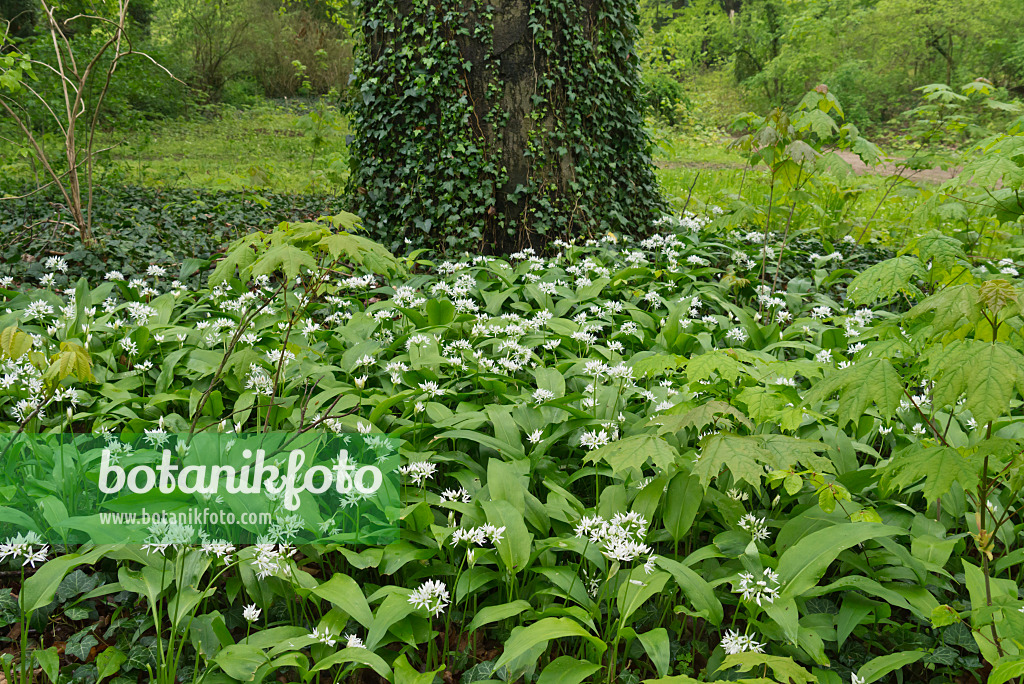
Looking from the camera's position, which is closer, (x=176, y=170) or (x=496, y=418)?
(x=496, y=418)

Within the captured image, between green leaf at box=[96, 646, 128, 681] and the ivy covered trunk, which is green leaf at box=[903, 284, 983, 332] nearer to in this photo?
green leaf at box=[96, 646, 128, 681]

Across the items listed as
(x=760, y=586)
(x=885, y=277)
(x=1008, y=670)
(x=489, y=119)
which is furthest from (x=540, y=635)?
(x=489, y=119)

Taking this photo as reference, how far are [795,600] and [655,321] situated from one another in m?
1.89

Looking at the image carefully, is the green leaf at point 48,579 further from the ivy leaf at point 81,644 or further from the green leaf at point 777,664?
the green leaf at point 777,664

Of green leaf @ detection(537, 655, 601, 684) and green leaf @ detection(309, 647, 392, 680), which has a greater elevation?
green leaf @ detection(309, 647, 392, 680)

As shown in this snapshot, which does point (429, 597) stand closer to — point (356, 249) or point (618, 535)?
point (618, 535)

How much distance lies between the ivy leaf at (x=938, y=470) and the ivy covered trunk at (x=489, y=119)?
3.39m

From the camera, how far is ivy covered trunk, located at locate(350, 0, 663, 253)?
14.6 feet

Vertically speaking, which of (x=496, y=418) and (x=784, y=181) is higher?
(x=784, y=181)

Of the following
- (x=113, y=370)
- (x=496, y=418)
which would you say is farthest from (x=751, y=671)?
(x=113, y=370)

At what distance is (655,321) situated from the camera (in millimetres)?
3393

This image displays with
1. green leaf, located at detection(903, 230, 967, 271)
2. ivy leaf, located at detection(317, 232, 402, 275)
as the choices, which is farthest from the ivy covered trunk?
green leaf, located at detection(903, 230, 967, 271)

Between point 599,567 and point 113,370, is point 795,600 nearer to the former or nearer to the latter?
point 599,567

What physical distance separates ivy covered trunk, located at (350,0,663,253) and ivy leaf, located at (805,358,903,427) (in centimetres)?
318
